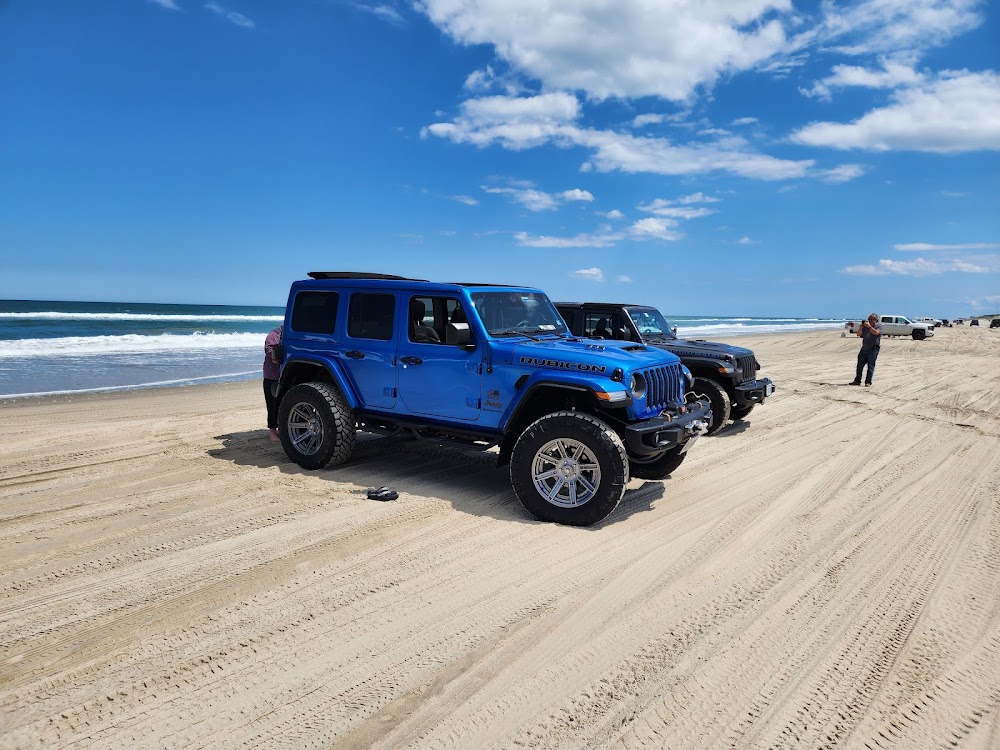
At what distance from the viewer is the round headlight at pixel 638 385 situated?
212 inches

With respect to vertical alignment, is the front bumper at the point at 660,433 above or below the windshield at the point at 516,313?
below

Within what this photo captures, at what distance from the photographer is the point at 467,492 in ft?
20.1

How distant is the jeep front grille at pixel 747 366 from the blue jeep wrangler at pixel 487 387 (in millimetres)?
3039

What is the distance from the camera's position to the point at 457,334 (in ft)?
18.7

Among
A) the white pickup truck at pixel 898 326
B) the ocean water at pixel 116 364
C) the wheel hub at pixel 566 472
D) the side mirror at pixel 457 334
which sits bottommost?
the ocean water at pixel 116 364

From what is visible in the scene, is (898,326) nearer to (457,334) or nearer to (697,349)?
(697,349)

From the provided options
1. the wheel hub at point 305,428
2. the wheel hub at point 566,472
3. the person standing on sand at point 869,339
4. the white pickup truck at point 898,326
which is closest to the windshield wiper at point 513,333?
the wheel hub at point 566,472

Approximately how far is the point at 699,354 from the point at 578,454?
Result: 15.5 feet

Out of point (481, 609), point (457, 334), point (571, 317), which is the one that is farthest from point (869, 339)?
point (481, 609)

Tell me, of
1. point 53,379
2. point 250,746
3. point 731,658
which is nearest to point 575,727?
point 731,658

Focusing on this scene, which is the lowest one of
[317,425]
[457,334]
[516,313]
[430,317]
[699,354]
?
[317,425]

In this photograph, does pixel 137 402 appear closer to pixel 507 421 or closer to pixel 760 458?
pixel 507 421

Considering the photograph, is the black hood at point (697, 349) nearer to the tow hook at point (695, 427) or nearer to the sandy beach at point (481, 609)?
the sandy beach at point (481, 609)

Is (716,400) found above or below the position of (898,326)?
below
